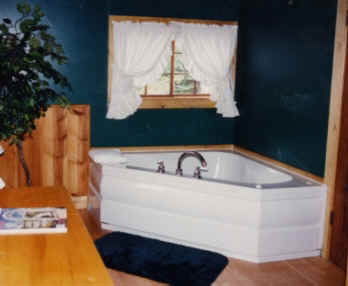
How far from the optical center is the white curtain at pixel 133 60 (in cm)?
484

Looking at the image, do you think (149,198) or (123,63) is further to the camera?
(123,63)

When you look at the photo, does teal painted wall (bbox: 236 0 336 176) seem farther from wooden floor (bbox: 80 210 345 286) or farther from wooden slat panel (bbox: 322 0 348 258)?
wooden floor (bbox: 80 210 345 286)

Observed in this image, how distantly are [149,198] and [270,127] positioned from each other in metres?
1.38

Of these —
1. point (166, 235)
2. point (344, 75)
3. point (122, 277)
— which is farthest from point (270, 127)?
point (122, 277)

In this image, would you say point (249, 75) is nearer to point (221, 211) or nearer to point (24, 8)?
point (221, 211)

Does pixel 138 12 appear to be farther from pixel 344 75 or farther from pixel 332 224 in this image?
pixel 332 224

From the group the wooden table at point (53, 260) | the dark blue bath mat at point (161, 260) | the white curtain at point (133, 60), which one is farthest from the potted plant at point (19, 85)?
the white curtain at point (133, 60)

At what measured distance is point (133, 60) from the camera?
4879 mm

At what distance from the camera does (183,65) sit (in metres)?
5.20

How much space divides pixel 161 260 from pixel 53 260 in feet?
6.56

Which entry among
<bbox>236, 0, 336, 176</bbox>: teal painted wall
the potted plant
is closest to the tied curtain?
<bbox>236, 0, 336, 176</bbox>: teal painted wall

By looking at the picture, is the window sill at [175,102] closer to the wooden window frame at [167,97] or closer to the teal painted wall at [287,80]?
the wooden window frame at [167,97]

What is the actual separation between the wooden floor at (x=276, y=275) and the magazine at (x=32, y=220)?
1264 mm

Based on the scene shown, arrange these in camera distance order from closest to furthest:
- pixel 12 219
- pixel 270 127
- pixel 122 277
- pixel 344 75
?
1. pixel 12 219
2. pixel 122 277
3. pixel 344 75
4. pixel 270 127
